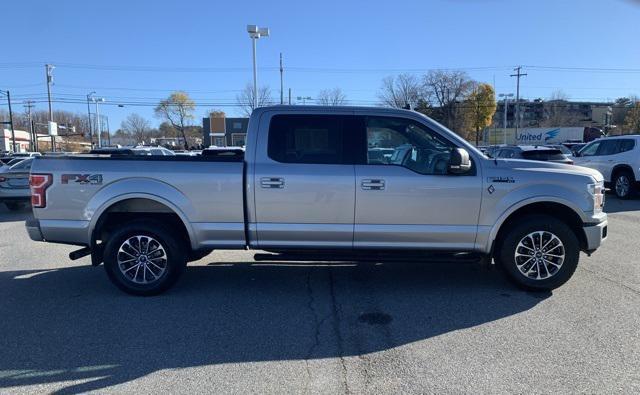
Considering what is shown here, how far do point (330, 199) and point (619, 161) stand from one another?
1249cm

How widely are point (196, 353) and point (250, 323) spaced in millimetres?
713

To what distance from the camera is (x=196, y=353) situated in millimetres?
3752

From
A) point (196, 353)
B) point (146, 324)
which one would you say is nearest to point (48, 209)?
point (146, 324)

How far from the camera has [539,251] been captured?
5.07 metres

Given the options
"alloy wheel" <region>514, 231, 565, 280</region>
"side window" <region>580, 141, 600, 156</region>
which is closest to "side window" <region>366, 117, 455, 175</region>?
"alloy wheel" <region>514, 231, 565, 280</region>

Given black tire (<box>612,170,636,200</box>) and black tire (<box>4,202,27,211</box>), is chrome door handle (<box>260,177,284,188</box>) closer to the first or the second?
black tire (<box>4,202,27,211</box>)

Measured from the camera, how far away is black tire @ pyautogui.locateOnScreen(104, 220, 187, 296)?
200 inches

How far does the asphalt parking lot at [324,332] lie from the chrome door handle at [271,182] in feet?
4.14

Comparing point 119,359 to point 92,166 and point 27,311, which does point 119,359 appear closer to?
point 27,311

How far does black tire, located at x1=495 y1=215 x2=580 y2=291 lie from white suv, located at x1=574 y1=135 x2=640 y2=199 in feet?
34.2

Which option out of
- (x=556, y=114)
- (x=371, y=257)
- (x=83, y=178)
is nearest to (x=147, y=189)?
(x=83, y=178)

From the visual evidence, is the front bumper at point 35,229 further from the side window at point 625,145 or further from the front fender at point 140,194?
the side window at point 625,145

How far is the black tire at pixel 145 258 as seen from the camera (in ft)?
16.7

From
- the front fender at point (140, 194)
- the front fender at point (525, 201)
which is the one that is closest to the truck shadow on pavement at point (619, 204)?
the front fender at point (525, 201)
